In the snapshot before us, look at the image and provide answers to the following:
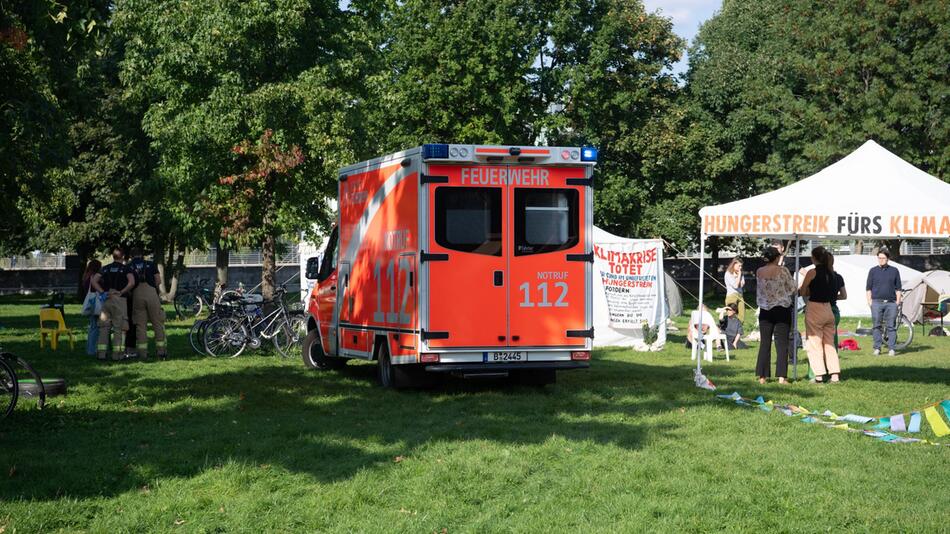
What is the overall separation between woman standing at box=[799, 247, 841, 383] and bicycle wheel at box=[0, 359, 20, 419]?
32.5 ft

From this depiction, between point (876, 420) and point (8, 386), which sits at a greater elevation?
point (8, 386)

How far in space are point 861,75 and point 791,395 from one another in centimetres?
2899

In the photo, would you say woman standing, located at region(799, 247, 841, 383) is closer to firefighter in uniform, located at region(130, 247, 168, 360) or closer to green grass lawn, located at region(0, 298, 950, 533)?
green grass lawn, located at region(0, 298, 950, 533)

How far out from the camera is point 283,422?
11273 millimetres

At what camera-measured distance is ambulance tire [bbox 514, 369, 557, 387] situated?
47.5 feet

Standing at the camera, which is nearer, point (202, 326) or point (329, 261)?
point (329, 261)

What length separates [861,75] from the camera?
1565 inches

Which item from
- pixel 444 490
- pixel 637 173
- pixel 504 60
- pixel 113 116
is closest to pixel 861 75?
pixel 637 173

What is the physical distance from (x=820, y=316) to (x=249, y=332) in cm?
1001

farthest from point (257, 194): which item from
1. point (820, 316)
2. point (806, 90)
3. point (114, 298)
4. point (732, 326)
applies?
point (806, 90)

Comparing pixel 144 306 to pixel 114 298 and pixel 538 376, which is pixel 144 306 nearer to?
pixel 114 298

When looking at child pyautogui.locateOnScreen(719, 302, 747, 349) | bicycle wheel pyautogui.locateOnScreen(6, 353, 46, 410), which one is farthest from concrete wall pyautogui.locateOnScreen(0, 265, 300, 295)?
bicycle wheel pyautogui.locateOnScreen(6, 353, 46, 410)

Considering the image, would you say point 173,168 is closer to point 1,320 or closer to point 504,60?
point 1,320

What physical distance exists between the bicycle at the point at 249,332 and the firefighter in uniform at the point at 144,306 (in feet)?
2.82
